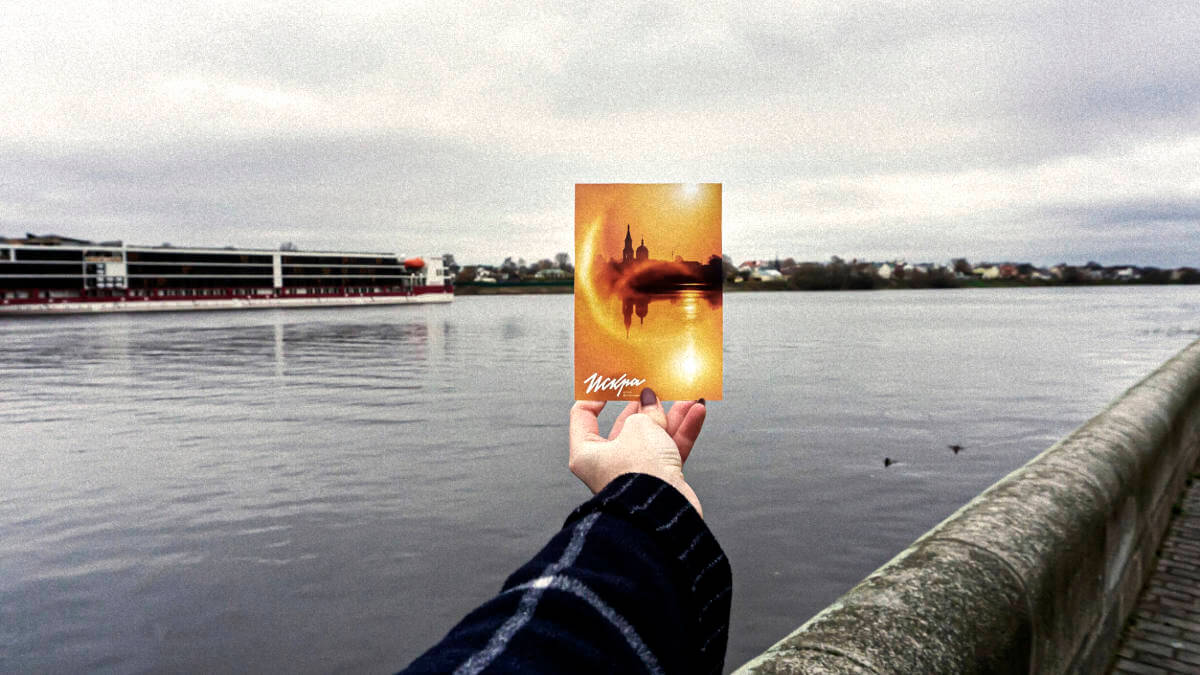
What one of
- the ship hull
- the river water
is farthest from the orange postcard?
the ship hull

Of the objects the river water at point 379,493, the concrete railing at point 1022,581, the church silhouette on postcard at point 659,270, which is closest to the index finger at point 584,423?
the church silhouette on postcard at point 659,270

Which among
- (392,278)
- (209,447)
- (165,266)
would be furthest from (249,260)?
(209,447)

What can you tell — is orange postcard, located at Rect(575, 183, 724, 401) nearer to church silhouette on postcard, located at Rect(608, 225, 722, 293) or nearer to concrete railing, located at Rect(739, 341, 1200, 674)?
church silhouette on postcard, located at Rect(608, 225, 722, 293)

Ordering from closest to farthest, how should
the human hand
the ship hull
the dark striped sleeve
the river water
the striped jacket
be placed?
the striped jacket
the dark striped sleeve
the human hand
the river water
the ship hull

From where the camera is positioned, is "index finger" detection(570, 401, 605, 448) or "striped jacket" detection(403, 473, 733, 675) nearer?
"striped jacket" detection(403, 473, 733, 675)

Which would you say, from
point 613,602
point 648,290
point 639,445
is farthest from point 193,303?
point 613,602

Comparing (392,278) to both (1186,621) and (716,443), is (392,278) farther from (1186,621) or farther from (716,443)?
(1186,621)
